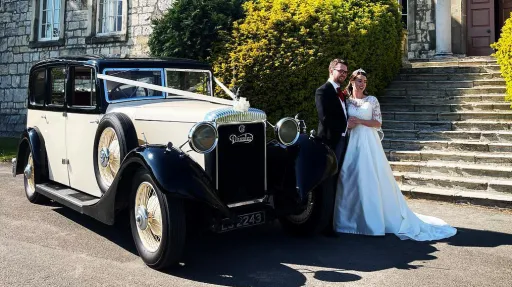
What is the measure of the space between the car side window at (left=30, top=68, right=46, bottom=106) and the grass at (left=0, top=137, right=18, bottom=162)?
4.84 metres

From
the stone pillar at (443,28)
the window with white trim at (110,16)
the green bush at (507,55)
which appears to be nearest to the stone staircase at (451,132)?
the green bush at (507,55)

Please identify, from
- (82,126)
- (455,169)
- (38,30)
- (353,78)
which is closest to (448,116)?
(455,169)

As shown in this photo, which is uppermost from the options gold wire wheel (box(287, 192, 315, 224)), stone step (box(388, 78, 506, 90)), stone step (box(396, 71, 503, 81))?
stone step (box(396, 71, 503, 81))

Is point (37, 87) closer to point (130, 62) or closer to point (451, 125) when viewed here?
point (130, 62)

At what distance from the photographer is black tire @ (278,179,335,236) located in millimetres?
4570

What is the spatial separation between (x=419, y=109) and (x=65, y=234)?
6.90 m

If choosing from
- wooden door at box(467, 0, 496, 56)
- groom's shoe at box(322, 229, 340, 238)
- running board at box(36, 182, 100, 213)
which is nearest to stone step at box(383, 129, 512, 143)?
groom's shoe at box(322, 229, 340, 238)

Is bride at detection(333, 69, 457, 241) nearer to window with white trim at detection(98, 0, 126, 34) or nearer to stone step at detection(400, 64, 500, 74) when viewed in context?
stone step at detection(400, 64, 500, 74)

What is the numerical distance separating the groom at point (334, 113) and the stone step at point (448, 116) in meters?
4.27

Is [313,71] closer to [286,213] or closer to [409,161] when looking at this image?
[409,161]

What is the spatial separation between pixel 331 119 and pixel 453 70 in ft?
21.7

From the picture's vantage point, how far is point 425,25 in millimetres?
13656

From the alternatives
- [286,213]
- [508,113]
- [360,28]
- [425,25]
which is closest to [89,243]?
[286,213]

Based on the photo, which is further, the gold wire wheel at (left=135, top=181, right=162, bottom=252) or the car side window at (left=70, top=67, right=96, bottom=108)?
the car side window at (left=70, top=67, right=96, bottom=108)
